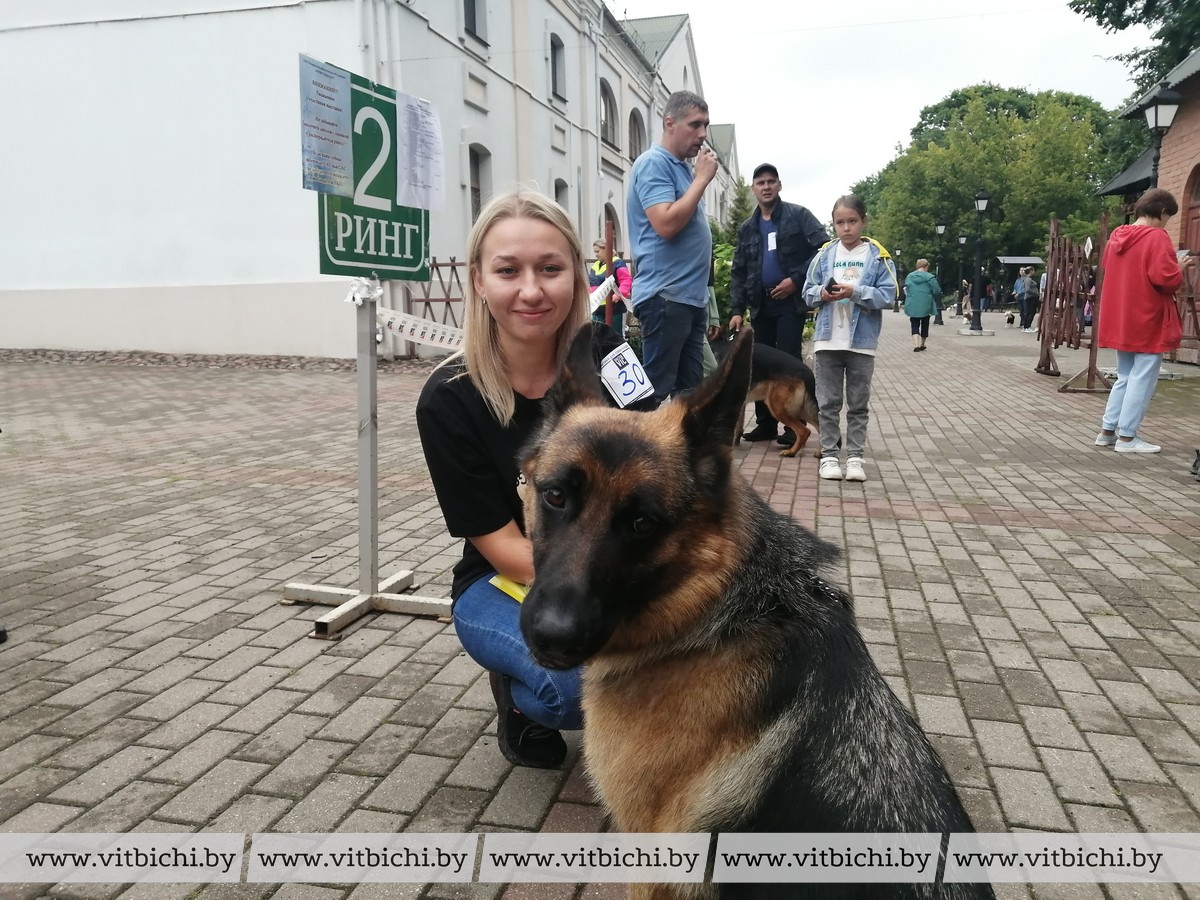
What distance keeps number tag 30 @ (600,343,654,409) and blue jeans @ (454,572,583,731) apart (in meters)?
0.87

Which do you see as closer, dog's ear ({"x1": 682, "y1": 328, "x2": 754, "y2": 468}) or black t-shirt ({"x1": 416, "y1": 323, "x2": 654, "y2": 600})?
dog's ear ({"x1": 682, "y1": 328, "x2": 754, "y2": 468})

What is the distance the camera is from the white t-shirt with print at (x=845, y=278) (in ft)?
22.5

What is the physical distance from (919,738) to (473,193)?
2115 centimetres

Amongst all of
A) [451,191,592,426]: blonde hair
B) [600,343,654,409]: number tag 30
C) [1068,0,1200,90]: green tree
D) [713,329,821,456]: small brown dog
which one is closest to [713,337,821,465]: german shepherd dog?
[713,329,821,456]: small brown dog

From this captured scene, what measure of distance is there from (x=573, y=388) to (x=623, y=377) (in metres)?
0.66

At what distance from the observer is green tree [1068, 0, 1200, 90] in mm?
24672

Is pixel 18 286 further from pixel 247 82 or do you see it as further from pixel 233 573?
pixel 233 573

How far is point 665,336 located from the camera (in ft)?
18.4

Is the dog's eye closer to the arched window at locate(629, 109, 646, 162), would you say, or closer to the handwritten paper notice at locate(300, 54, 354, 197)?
the handwritten paper notice at locate(300, 54, 354, 197)

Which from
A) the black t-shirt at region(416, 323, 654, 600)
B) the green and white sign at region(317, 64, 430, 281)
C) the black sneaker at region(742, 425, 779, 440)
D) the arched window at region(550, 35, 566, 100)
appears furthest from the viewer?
the arched window at region(550, 35, 566, 100)

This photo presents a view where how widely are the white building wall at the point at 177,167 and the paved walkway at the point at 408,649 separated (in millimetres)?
8379

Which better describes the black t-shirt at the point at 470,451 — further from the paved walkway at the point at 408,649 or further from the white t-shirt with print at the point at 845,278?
the white t-shirt with print at the point at 845,278

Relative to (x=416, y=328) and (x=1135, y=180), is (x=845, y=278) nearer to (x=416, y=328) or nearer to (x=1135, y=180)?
Result: (x=416, y=328)

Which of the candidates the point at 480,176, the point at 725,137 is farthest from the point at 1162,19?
the point at 725,137
